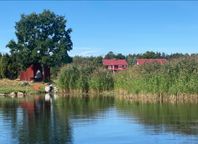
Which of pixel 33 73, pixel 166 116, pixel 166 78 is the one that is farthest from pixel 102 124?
pixel 33 73

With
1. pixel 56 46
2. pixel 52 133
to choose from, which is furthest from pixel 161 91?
pixel 56 46

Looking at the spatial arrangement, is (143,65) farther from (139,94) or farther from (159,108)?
(159,108)

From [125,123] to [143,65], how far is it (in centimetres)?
2481

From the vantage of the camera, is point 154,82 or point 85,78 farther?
point 85,78

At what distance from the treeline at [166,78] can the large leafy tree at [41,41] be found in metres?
38.5

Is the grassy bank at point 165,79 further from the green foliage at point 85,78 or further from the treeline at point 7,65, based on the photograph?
the treeline at point 7,65

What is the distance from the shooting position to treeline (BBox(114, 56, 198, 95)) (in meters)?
50.4

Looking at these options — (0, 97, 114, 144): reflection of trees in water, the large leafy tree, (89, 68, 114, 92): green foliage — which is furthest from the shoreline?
the large leafy tree

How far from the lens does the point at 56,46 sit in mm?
97750

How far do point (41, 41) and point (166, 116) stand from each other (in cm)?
6149

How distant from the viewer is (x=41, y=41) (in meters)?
97.0

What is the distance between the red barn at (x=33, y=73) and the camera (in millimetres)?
99250

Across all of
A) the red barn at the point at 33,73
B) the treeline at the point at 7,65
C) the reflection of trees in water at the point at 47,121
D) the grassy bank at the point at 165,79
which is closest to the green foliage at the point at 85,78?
the grassy bank at the point at 165,79

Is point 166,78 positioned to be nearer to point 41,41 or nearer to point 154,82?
point 154,82
